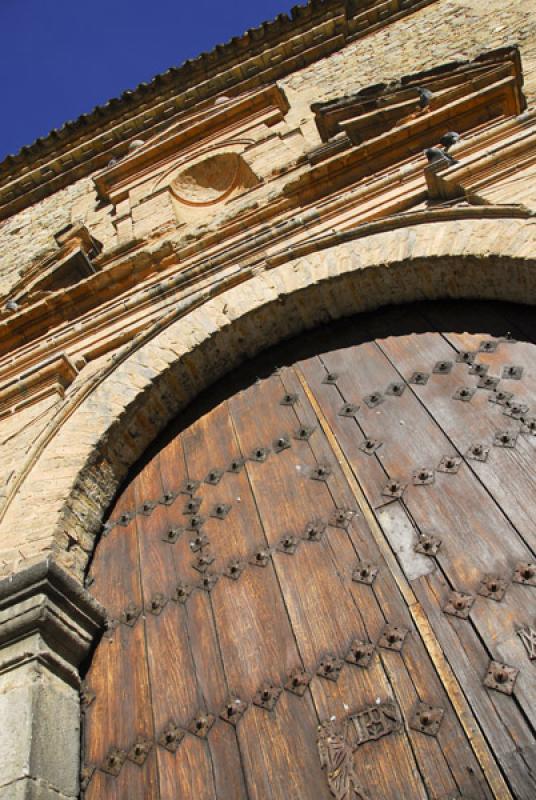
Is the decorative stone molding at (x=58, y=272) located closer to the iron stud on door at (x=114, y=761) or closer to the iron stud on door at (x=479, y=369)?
the iron stud on door at (x=479, y=369)

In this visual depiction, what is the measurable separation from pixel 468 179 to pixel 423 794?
2.85 m

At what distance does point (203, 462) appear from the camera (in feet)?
11.3

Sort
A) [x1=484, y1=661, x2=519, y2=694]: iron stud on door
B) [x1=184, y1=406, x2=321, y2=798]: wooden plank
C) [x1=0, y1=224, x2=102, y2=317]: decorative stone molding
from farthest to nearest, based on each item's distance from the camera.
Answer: [x1=0, y1=224, x2=102, y2=317]: decorative stone molding
[x1=184, y1=406, x2=321, y2=798]: wooden plank
[x1=484, y1=661, x2=519, y2=694]: iron stud on door

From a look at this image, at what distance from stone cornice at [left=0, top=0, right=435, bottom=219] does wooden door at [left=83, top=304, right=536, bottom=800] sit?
515 cm

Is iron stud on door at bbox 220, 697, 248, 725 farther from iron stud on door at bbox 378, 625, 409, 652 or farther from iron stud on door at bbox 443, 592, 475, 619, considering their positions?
iron stud on door at bbox 443, 592, 475, 619

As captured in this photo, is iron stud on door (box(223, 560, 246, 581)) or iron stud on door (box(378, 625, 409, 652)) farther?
iron stud on door (box(223, 560, 246, 581))

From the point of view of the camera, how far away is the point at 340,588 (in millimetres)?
2561

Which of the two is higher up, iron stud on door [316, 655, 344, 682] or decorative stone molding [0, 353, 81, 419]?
decorative stone molding [0, 353, 81, 419]

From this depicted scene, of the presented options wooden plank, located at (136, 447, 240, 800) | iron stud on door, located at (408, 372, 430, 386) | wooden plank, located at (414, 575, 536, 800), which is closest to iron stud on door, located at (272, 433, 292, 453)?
wooden plank, located at (136, 447, 240, 800)

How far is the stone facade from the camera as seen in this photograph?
2.98m

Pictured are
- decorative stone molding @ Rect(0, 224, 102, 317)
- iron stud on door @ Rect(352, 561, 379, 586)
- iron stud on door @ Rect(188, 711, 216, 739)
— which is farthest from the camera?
decorative stone molding @ Rect(0, 224, 102, 317)

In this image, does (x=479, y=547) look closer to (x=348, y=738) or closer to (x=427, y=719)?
(x=427, y=719)

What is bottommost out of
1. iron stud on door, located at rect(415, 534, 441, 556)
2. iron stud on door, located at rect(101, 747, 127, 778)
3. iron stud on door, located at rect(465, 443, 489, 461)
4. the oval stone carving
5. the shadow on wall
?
iron stud on door, located at rect(101, 747, 127, 778)

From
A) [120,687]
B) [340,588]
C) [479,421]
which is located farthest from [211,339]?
[120,687]
